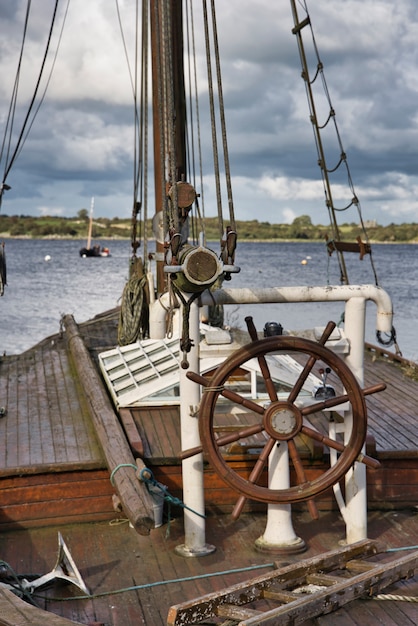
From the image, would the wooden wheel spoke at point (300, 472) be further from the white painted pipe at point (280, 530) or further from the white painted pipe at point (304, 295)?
the white painted pipe at point (304, 295)

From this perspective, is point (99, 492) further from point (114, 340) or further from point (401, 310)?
point (401, 310)

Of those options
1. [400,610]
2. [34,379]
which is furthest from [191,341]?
A: [34,379]

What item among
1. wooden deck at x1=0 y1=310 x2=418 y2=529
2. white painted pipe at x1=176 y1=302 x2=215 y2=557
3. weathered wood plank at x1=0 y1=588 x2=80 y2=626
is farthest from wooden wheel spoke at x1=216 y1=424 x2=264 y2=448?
weathered wood plank at x1=0 y1=588 x2=80 y2=626

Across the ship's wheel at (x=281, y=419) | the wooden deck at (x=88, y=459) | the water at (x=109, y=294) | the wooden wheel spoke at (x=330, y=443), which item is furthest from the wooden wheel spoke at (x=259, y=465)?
the water at (x=109, y=294)

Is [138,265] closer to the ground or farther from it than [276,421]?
farther from it

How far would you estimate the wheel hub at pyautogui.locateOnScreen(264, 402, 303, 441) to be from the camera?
4.25m

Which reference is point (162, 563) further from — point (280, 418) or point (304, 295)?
point (304, 295)

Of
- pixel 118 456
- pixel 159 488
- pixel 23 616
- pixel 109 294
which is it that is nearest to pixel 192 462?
pixel 159 488

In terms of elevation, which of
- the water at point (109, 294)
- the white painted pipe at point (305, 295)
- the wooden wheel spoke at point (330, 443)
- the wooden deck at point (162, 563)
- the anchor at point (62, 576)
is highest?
the water at point (109, 294)

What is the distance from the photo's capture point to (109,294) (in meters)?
39.1

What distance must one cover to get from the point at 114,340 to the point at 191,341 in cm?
633

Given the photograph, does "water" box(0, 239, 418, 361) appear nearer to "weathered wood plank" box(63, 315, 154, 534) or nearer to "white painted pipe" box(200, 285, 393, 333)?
"white painted pipe" box(200, 285, 393, 333)

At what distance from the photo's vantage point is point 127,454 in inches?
190

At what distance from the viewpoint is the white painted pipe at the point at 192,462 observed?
4.43 meters
